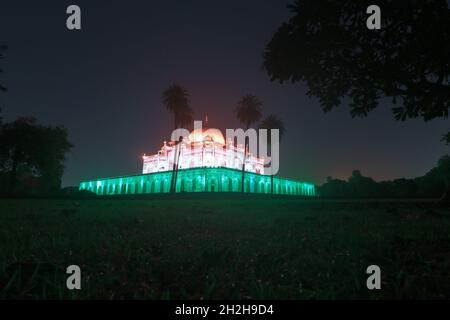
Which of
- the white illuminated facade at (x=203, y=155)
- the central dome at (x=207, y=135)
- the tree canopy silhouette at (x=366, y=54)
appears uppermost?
the central dome at (x=207, y=135)

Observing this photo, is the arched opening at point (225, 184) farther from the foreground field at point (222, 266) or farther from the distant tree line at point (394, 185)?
the foreground field at point (222, 266)

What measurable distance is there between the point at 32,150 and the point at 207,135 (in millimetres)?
49292

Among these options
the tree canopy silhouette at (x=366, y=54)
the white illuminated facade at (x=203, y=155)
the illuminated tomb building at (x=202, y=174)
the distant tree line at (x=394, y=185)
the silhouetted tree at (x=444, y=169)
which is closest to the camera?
the tree canopy silhouette at (x=366, y=54)

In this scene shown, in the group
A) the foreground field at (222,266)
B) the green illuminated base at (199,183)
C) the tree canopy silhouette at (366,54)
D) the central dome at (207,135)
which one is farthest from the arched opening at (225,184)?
the foreground field at (222,266)

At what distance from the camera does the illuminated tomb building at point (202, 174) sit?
69.4 meters

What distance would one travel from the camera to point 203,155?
3204 inches

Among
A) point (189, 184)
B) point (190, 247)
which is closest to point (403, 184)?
point (189, 184)

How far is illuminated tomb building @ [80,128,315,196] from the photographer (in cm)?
6944

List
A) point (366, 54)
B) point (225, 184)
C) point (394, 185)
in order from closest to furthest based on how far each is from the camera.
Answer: point (366, 54), point (394, 185), point (225, 184)

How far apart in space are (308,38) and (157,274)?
988 centimetres

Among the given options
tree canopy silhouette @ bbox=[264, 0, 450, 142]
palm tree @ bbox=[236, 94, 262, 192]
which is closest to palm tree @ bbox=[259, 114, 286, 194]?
palm tree @ bbox=[236, 94, 262, 192]

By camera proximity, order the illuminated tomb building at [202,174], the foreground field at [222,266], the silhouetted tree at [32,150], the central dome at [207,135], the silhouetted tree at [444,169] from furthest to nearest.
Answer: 1. the central dome at [207,135]
2. the illuminated tomb building at [202,174]
3. the silhouetted tree at [444,169]
4. the silhouetted tree at [32,150]
5. the foreground field at [222,266]

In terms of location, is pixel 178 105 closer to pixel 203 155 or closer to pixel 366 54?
pixel 203 155

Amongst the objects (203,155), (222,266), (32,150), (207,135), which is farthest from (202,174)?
(222,266)
